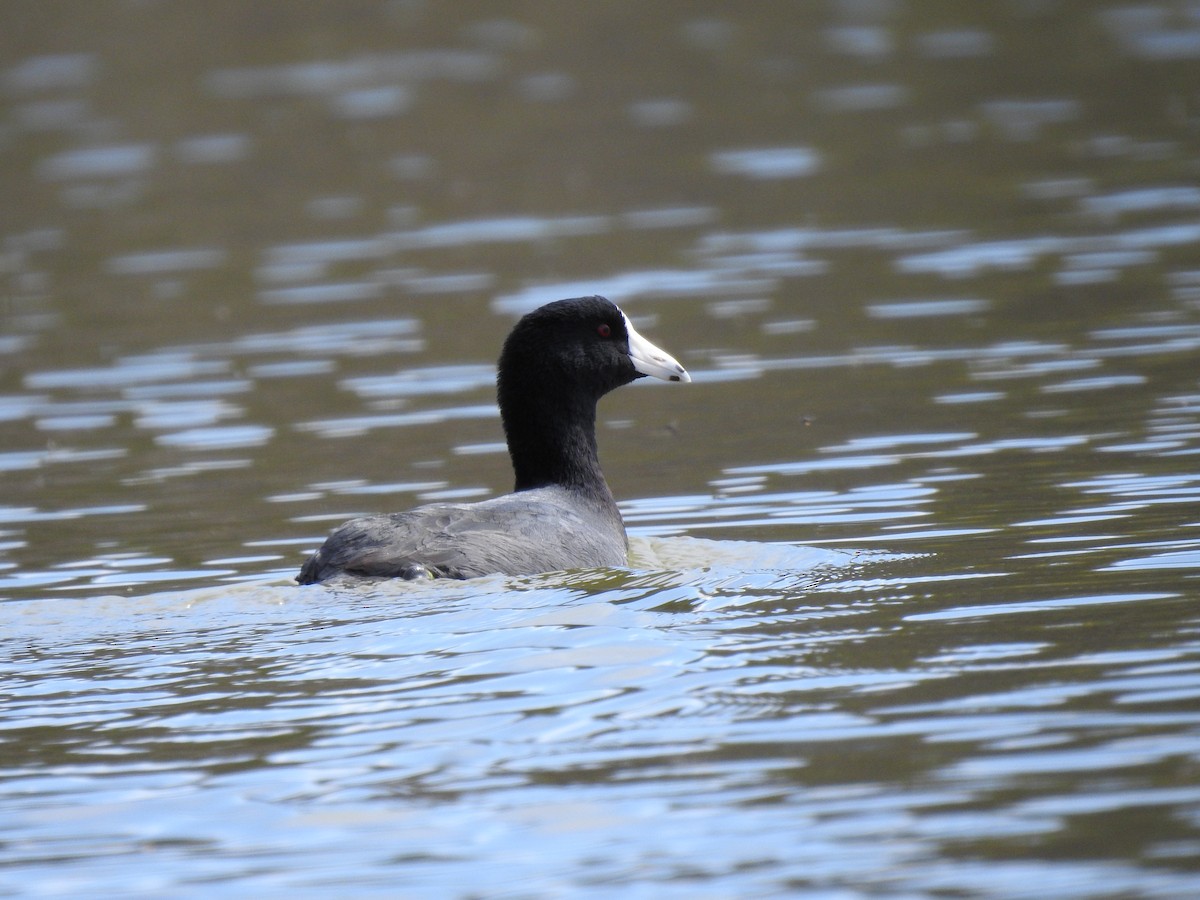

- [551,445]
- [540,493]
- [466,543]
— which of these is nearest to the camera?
[466,543]

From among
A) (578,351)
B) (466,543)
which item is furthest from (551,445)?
(466,543)

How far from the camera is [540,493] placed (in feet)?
29.9

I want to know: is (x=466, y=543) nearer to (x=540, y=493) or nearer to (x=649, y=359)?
(x=540, y=493)

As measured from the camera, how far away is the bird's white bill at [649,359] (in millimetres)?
9898

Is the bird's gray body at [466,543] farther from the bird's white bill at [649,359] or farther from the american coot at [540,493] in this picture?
the bird's white bill at [649,359]

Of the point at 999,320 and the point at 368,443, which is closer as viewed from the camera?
the point at 368,443

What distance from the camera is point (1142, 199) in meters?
17.8

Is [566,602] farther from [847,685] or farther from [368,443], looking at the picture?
[368,443]

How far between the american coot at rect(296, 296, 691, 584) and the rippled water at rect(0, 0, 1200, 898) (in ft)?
0.63

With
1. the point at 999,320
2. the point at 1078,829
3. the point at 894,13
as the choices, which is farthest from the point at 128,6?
the point at 1078,829

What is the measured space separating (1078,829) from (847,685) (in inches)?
56.4

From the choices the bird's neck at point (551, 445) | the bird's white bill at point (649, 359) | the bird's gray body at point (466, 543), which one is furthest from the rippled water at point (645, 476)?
the bird's white bill at point (649, 359)

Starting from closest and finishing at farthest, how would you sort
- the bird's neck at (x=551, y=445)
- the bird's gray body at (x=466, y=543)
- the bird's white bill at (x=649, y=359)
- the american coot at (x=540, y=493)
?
the bird's gray body at (x=466, y=543) → the american coot at (x=540, y=493) → the bird's neck at (x=551, y=445) → the bird's white bill at (x=649, y=359)

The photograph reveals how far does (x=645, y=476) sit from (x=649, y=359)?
5.64ft
